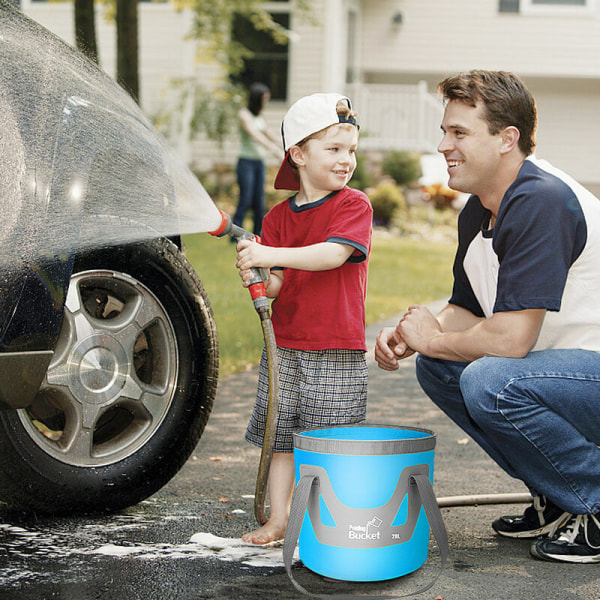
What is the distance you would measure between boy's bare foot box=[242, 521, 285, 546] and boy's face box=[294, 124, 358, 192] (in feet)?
3.65

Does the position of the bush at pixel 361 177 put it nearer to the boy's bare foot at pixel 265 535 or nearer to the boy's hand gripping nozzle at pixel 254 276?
the boy's hand gripping nozzle at pixel 254 276

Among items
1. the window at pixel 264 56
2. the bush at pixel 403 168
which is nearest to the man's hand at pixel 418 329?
the bush at pixel 403 168

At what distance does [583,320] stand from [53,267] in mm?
→ 1602

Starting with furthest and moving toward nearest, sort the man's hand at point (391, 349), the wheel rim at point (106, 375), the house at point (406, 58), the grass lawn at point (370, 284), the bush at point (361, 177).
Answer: the house at point (406, 58) → the bush at point (361, 177) → the grass lawn at point (370, 284) → the man's hand at point (391, 349) → the wheel rim at point (106, 375)

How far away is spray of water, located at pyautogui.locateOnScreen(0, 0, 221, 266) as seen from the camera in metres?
2.68

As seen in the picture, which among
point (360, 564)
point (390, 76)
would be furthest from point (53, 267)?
point (390, 76)

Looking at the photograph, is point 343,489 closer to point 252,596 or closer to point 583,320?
point 252,596

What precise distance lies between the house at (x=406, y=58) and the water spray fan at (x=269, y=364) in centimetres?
1452

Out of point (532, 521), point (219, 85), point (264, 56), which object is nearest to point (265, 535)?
point (532, 521)

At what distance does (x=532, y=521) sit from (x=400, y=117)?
16958mm

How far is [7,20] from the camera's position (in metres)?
2.75

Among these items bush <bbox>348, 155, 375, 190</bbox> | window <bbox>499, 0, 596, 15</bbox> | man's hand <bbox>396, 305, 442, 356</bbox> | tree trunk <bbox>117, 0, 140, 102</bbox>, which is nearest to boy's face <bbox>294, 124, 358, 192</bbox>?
man's hand <bbox>396, 305, 442, 356</bbox>

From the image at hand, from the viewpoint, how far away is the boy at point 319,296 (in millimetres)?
3154

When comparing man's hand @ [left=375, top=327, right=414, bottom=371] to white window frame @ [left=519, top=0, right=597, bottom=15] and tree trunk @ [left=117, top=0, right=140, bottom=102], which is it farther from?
white window frame @ [left=519, top=0, right=597, bottom=15]
